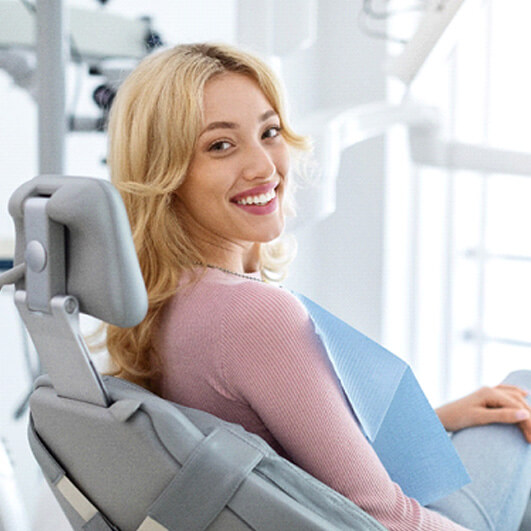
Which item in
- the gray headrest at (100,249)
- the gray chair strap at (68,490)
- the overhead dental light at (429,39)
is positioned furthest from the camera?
the overhead dental light at (429,39)

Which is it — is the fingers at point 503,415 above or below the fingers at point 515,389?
below

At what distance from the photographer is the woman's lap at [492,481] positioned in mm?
1108

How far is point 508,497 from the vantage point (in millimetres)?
1144

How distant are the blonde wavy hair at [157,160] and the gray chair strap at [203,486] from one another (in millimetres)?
260

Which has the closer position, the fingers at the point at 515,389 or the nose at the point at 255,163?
the nose at the point at 255,163

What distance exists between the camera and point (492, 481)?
1156mm

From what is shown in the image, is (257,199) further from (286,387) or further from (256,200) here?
(286,387)

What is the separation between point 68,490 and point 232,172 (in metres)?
0.43

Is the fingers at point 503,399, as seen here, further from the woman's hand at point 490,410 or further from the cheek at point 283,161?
the cheek at point 283,161

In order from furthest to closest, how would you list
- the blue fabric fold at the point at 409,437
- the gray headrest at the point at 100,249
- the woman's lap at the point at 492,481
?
the woman's lap at the point at 492,481 < the blue fabric fold at the point at 409,437 < the gray headrest at the point at 100,249

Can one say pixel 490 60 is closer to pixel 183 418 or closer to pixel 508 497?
pixel 508 497

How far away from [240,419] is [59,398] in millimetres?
210


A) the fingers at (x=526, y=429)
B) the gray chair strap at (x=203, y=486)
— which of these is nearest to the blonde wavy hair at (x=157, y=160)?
the gray chair strap at (x=203, y=486)

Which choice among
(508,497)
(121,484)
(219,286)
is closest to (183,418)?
(121,484)
